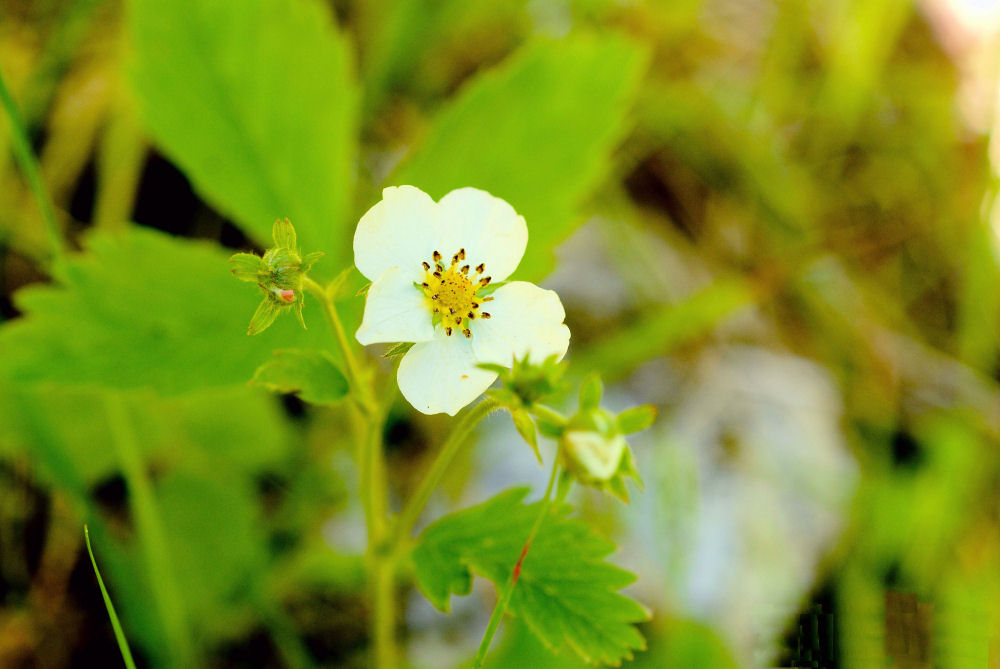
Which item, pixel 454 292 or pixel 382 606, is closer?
pixel 454 292

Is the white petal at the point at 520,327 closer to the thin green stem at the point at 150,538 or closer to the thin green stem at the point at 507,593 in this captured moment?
the thin green stem at the point at 507,593

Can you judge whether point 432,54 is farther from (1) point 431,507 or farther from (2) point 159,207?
(1) point 431,507

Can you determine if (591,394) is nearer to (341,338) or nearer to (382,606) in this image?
(341,338)

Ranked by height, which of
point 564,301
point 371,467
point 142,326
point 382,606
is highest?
point 564,301

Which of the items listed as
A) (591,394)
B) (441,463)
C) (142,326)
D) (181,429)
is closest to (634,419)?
(591,394)

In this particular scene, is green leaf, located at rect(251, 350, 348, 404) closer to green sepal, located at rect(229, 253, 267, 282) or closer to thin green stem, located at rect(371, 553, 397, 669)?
green sepal, located at rect(229, 253, 267, 282)

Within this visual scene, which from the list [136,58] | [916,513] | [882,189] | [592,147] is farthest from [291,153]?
[882,189]

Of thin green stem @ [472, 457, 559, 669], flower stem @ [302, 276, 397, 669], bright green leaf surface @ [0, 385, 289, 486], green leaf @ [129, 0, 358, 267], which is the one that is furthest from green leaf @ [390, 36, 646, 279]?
bright green leaf surface @ [0, 385, 289, 486]
